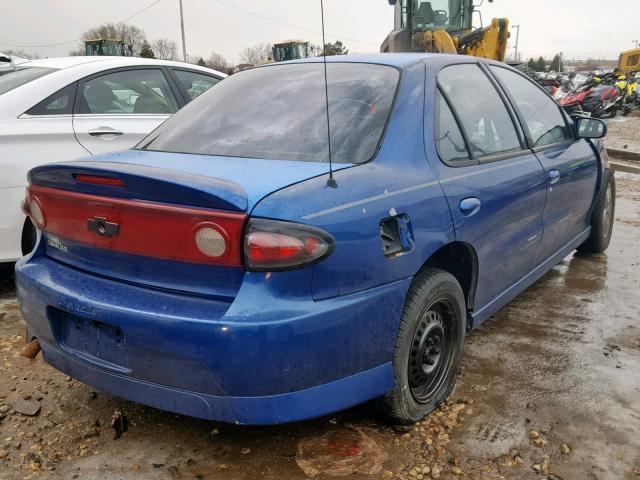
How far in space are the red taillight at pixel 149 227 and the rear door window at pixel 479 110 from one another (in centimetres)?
148

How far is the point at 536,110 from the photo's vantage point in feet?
12.5

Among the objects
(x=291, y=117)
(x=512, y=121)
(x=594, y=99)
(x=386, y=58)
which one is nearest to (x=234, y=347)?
(x=291, y=117)

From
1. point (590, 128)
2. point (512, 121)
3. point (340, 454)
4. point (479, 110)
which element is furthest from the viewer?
→ point (590, 128)

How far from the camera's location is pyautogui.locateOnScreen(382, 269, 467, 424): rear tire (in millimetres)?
2363

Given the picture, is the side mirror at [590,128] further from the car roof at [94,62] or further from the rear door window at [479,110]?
the car roof at [94,62]

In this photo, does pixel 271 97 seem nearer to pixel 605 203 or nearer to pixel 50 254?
pixel 50 254

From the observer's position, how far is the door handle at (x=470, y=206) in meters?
2.65

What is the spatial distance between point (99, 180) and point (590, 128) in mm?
3324

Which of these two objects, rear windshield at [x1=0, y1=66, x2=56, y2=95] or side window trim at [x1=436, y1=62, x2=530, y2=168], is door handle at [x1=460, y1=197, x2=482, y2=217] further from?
rear windshield at [x1=0, y1=66, x2=56, y2=95]

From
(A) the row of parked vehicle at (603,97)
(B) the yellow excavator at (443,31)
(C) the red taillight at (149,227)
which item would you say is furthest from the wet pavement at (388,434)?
(A) the row of parked vehicle at (603,97)

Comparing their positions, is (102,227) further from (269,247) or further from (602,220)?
(602,220)

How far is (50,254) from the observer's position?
251cm

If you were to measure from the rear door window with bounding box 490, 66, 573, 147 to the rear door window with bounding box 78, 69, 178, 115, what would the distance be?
2670 millimetres

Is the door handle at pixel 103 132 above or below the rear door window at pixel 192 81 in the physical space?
below
